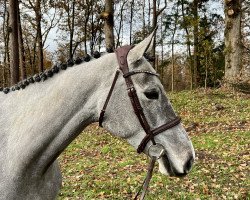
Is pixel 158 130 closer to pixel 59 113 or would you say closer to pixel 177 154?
pixel 177 154

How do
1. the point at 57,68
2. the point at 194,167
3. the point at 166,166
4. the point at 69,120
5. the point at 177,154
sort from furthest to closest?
the point at 194,167, the point at 57,68, the point at 69,120, the point at 166,166, the point at 177,154

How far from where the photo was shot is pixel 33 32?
38062mm

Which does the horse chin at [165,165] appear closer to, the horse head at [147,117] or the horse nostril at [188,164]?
the horse head at [147,117]

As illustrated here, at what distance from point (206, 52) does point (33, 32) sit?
74.0 ft

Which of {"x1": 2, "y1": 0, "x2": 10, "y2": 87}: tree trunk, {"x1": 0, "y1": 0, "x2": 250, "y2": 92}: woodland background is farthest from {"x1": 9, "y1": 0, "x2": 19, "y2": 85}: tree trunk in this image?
{"x1": 2, "y1": 0, "x2": 10, "y2": 87}: tree trunk

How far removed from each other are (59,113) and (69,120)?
0.10 meters

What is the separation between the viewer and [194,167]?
28.7 feet

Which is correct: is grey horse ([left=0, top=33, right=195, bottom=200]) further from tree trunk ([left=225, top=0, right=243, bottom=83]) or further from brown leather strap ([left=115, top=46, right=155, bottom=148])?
tree trunk ([left=225, top=0, right=243, bottom=83])

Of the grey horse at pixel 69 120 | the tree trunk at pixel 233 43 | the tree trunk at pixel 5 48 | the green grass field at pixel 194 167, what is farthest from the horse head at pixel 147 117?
the tree trunk at pixel 5 48

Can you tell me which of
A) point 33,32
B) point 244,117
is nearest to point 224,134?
point 244,117

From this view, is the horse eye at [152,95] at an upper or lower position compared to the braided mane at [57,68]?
lower

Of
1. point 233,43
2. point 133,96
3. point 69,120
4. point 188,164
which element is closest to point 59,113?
A: point 69,120

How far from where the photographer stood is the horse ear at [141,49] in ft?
9.09

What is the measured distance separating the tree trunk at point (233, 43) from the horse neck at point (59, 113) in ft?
54.0
